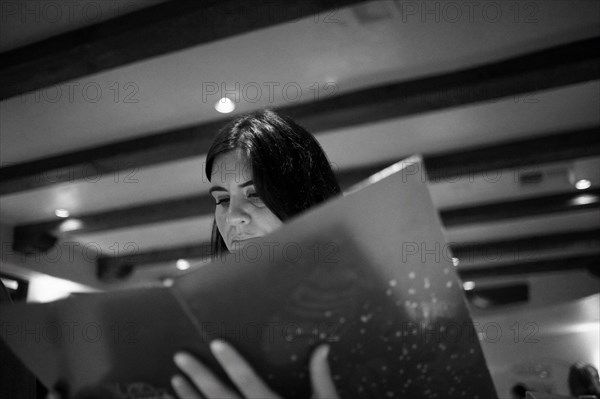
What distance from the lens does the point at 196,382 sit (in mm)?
648

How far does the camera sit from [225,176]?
1245 millimetres

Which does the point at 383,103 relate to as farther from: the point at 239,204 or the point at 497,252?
the point at 497,252

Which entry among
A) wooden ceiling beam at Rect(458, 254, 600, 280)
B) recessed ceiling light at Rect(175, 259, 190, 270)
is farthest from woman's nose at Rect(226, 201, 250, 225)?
wooden ceiling beam at Rect(458, 254, 600, 280)

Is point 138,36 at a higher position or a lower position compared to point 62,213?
higher

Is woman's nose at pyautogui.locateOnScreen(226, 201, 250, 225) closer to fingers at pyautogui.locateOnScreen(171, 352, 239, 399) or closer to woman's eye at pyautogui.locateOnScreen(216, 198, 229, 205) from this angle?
woman's eye at pyautogui.locateOnScreen(216, 198, 229, 205)

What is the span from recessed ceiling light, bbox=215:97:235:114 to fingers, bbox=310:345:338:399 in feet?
11.7

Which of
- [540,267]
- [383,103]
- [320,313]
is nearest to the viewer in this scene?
[320,313]

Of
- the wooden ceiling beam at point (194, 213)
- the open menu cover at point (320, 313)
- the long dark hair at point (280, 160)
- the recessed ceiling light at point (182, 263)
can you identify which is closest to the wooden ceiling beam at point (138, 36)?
the long dark hair at point (280, 160)

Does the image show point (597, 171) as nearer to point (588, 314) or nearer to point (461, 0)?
point (461, 0)

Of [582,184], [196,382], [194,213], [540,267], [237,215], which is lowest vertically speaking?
[196,382]

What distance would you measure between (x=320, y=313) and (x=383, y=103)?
141 inches

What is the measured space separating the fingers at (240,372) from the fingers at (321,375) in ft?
0.16

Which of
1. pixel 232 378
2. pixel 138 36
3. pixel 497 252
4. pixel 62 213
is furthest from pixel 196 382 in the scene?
pixel 497 252

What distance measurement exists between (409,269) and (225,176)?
734 mm
